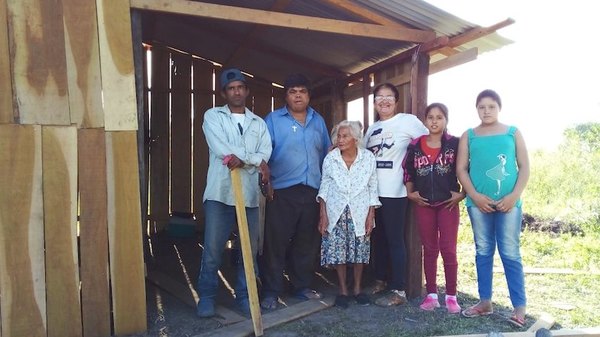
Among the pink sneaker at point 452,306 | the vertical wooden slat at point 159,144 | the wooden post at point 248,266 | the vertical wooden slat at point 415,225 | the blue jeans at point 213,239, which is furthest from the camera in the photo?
the vertical wooden slat at point 159,144

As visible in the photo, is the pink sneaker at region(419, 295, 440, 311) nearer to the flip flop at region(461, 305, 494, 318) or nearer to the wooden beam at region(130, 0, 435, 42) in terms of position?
the flip flop at region(461, 305, 494, 318)

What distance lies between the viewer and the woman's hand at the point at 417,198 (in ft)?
13.0

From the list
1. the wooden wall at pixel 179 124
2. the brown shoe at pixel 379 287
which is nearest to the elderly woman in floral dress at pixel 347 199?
the brown shoe at pixel 379 287

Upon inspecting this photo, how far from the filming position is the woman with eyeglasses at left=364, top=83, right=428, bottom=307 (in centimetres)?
418

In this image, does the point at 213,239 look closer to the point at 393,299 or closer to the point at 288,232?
the point at 288,232

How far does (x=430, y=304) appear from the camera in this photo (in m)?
4.11

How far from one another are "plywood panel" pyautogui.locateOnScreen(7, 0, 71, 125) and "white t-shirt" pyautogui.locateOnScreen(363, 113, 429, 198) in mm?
2455

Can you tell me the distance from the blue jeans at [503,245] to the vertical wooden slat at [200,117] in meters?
5.60

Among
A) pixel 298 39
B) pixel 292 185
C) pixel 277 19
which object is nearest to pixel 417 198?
pixel 292 185

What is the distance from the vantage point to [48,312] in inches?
128

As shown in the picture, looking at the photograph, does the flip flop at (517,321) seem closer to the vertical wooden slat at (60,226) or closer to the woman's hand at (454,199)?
the woman's hand at (454,199)

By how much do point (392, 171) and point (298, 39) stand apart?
7.91 ft

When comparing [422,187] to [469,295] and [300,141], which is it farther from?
[469,295]

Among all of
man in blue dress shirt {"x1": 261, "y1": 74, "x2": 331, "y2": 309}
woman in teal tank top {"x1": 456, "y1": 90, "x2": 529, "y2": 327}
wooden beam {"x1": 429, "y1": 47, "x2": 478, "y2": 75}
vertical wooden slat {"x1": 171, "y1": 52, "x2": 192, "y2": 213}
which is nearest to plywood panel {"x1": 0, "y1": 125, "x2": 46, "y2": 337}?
man in blue dress shirt {"x1": 261, "y1": 74, "x2": 331, "y2": 309}
